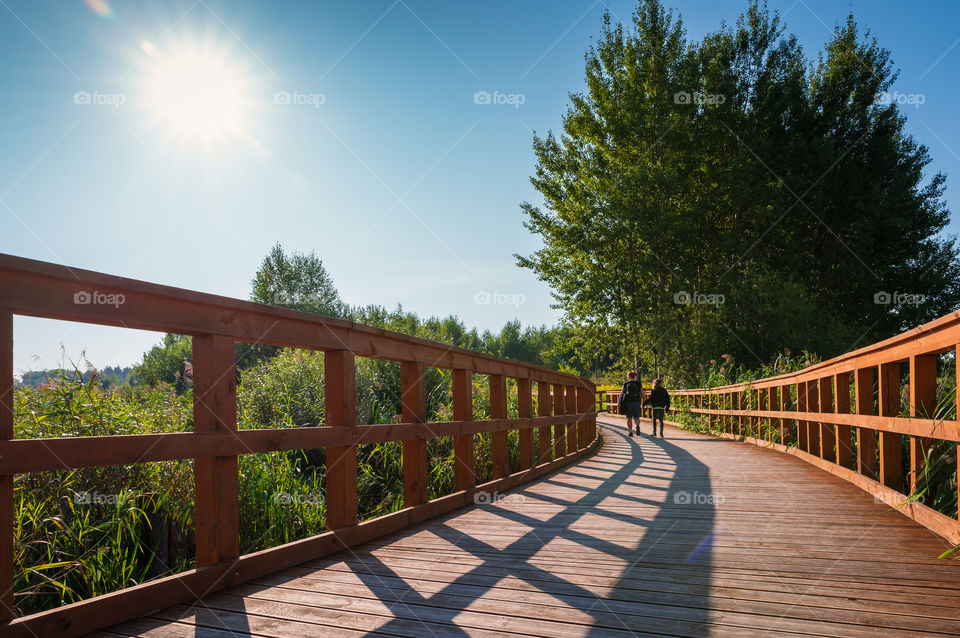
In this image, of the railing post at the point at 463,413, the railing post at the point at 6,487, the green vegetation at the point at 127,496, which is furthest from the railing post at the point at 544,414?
the railing post at the point at 6,487

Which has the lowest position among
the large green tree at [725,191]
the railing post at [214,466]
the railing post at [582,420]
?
the railing post at [582,420]

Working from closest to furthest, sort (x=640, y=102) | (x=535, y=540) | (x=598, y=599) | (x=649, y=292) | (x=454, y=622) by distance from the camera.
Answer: (x=454, y=622) < (x=598, y=599) < (x=535, y=540) < (x=640, y=102) < (x=649, y=292)

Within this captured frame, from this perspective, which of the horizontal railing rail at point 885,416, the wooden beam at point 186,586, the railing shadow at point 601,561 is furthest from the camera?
the horizontal railing rail at point 885,416

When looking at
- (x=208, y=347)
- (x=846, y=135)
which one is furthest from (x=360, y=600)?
(x=846, y=135)

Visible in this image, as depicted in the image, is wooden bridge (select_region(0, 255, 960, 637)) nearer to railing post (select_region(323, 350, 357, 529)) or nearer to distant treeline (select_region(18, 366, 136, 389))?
railing post (select_region(323, 350, 357, 529))

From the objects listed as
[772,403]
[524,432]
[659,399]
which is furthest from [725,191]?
[524,432]

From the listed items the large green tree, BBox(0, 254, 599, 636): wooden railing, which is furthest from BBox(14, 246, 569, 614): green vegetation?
the large green tree

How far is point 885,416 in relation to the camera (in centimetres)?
480

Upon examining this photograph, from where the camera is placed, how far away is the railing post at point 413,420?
4824 mm

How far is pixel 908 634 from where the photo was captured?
7.75ft

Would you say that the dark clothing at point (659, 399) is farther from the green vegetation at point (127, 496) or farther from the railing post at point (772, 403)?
the green vegetation at point (127, 496)

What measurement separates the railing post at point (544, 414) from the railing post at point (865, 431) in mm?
3424

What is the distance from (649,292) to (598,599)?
78.6ft

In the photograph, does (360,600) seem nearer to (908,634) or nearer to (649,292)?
(908,634)
